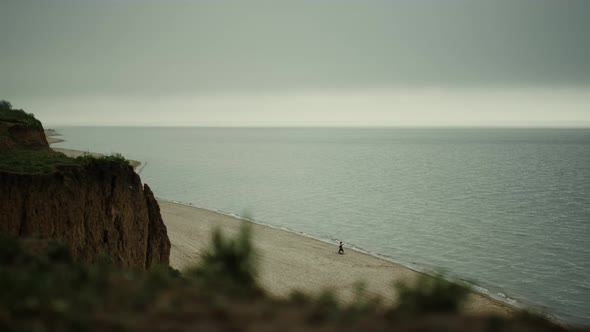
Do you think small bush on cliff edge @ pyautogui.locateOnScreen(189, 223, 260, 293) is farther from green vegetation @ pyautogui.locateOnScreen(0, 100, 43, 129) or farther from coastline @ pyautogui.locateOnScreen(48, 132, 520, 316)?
green vegetation @ pyautogui.locateOnScreen(0, 100, 43, 129)

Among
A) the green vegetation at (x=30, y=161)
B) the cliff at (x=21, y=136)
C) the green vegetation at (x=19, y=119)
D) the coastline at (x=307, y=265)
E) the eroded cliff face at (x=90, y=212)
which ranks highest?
the green vegetation at (x=19, y=119)

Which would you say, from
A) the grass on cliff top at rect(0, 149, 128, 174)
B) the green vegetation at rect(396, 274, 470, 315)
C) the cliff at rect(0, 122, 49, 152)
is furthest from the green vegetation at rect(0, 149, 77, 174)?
the green vegetation at rect(396, 274, 470, 315)

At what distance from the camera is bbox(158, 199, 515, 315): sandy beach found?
31359mm

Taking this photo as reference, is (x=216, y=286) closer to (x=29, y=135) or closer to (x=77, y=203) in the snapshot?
(x=77, y=203)

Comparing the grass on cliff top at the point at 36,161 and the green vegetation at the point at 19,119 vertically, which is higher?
the green vegetation at the point at 19,119

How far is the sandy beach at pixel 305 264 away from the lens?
1235 inches

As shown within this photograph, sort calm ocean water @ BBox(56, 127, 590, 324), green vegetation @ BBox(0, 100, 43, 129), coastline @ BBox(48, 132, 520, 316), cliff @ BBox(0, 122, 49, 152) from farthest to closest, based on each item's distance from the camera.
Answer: calm ocean water @ BBox(56, 127, 590, 324), coastline @ BBox(48, 132, 520, 316), green vegetation @ BBox(0, 100, 43, 129), cliff @ BBox(0, 122, 49, 152)

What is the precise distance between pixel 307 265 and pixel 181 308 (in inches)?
1184

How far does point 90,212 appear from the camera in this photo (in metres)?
20.1

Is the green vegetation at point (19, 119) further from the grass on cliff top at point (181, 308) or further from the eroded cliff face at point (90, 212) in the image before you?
the grass on cliff top at point (181, 308)

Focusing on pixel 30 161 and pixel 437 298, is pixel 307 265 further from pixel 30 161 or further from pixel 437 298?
pixel 437 298

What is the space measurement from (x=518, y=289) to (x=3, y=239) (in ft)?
114

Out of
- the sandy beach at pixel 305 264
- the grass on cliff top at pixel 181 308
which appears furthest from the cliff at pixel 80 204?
the sandy beach at pixel 305 264

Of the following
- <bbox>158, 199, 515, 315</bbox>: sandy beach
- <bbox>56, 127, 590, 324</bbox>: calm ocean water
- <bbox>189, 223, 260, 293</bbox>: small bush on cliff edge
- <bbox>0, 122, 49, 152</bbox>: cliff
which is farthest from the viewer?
<bbox>56, 127, 590, 324</bbox>: calm ocean water
